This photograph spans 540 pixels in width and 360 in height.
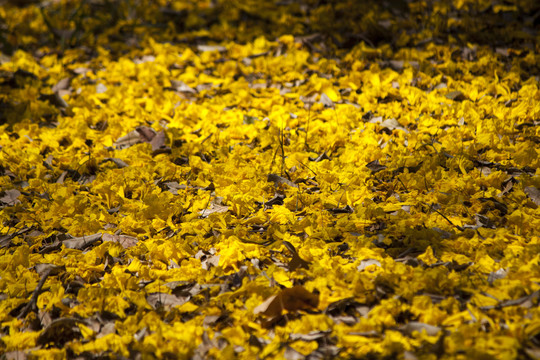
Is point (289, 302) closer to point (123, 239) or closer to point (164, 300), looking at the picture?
point (164, 300)

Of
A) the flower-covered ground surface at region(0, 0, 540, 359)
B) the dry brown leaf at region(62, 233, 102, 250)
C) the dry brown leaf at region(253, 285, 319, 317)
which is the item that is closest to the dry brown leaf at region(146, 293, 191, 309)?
the flower-covered ground surface at region(0, 0, 540, 359)

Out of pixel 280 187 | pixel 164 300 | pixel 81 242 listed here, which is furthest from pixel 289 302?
pixel 81 242

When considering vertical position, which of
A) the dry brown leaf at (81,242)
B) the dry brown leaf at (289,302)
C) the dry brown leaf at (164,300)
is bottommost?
the dry brown leaf at (81,242)

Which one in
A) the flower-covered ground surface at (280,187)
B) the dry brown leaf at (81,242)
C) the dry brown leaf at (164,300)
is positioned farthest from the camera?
the dry brown leaf at (81,242)

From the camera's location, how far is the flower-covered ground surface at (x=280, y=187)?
69.4 inches

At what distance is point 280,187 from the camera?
2.56 meters

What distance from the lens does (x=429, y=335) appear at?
166 cm

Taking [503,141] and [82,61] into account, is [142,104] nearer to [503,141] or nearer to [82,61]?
[82,61]

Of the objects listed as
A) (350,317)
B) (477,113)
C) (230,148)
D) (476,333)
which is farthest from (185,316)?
(477,113)

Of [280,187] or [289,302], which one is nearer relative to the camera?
[289,302]

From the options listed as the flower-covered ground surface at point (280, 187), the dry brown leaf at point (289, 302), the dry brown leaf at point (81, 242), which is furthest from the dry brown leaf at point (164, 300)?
the dry brown leaf at point (81, 242)

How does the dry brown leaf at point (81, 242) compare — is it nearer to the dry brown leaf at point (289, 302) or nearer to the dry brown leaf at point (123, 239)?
the dry brown leaf at point (123, 239)

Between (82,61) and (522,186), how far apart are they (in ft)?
10.9

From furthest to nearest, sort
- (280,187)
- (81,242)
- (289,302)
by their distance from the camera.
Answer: (280,187), (81,242), (289,302)
